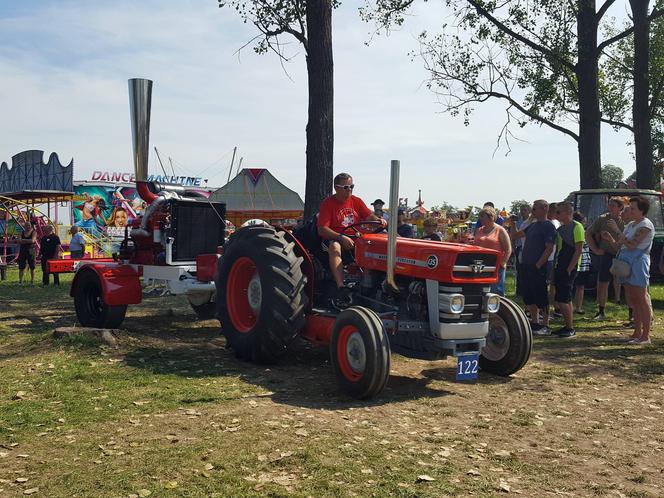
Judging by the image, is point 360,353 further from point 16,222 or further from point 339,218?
point 16,222

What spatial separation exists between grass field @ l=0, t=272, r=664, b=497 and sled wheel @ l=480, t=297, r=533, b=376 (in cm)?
16

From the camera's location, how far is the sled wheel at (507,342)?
250 inches

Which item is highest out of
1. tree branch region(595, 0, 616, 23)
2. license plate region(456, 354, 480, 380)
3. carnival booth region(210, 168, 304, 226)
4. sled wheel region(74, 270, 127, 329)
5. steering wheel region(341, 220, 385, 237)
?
tree branch region(595, 0, 616, 23)

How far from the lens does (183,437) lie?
15.0 feet

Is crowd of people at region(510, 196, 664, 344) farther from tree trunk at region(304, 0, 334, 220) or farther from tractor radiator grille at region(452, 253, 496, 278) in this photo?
tree trunk at region(304, 0, 334, 220)

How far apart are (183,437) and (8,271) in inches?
762

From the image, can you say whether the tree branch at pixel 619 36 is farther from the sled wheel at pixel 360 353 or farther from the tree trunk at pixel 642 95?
the sled wheel at pixel 360 353

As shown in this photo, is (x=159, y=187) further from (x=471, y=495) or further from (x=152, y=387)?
(x=471, y=495)

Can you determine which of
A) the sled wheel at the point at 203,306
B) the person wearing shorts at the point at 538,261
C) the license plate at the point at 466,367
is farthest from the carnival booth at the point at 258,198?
the license plate at the point at 466,367

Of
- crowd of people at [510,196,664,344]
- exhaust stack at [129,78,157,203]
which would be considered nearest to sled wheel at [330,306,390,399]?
crowd of people at [510,196,664,344]

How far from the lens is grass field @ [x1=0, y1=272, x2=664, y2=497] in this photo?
3.87 metres

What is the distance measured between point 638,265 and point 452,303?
3.57 m

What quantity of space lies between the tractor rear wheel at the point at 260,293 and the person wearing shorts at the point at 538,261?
3.67m

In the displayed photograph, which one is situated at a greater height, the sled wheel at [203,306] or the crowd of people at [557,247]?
the crowd of people at [557,247]
